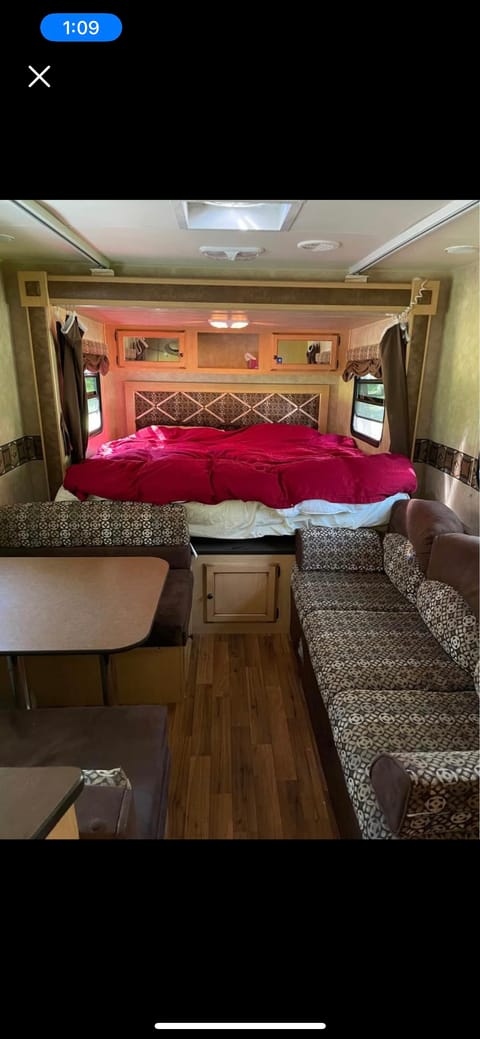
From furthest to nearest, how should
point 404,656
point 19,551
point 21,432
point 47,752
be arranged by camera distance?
1. point 21,432
2. point 19,551
3. point 404,656
4. point 47,752

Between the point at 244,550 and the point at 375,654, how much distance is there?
1.01 m

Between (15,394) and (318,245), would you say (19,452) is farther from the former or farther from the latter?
(318,245)

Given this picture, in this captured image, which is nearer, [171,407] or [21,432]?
[21,432]

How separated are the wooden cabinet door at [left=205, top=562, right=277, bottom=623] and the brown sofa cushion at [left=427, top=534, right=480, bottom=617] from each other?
3.22ft

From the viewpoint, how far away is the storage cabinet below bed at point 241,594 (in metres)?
2.52

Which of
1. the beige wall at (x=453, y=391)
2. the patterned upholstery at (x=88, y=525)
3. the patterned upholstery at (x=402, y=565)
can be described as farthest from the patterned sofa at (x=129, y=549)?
the beige wall at (x=453, y=391)

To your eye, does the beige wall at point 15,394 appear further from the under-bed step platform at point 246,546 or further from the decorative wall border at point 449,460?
the decorative wall border at point 449,460

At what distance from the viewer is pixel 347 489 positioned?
2.48 m

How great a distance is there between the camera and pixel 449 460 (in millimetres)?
2465
